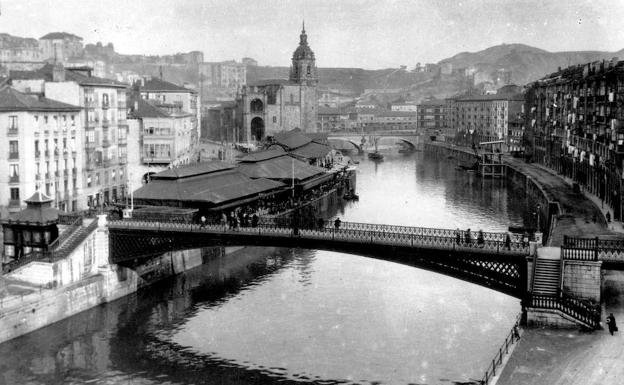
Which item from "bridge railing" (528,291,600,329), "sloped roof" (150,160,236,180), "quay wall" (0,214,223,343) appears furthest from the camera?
"sloped roof" (150,160,236,180)

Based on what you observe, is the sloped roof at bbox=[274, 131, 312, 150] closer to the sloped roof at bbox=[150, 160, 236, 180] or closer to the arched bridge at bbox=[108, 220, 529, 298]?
the sloped roof at bbox=[150, 160, 236, 180]

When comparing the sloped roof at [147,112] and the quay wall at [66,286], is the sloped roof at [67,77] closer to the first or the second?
the sloped roof at [147,112]

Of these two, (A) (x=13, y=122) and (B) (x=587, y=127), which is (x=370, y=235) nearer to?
(A) (x=13, y=122)

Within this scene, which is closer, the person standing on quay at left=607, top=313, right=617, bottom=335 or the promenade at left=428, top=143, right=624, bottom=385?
the promenade at left=428, top=143, right=624, bottom=385

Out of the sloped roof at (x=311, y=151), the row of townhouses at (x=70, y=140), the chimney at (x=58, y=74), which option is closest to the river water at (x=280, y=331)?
the row of townhouses at (x=70, y=140)

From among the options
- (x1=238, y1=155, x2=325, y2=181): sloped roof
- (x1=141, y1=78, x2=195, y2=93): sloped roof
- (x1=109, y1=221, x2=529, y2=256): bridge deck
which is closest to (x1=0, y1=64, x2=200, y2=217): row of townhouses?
(x1=238, y1=155, x2=325, y2=181): sloped roof

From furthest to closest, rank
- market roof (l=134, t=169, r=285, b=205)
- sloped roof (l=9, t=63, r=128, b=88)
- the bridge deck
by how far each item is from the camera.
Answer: sloped roof (l=9, t=63, r=128, b=88), market roof (l=134, t=169, r=285, b=205), the bridge deck
